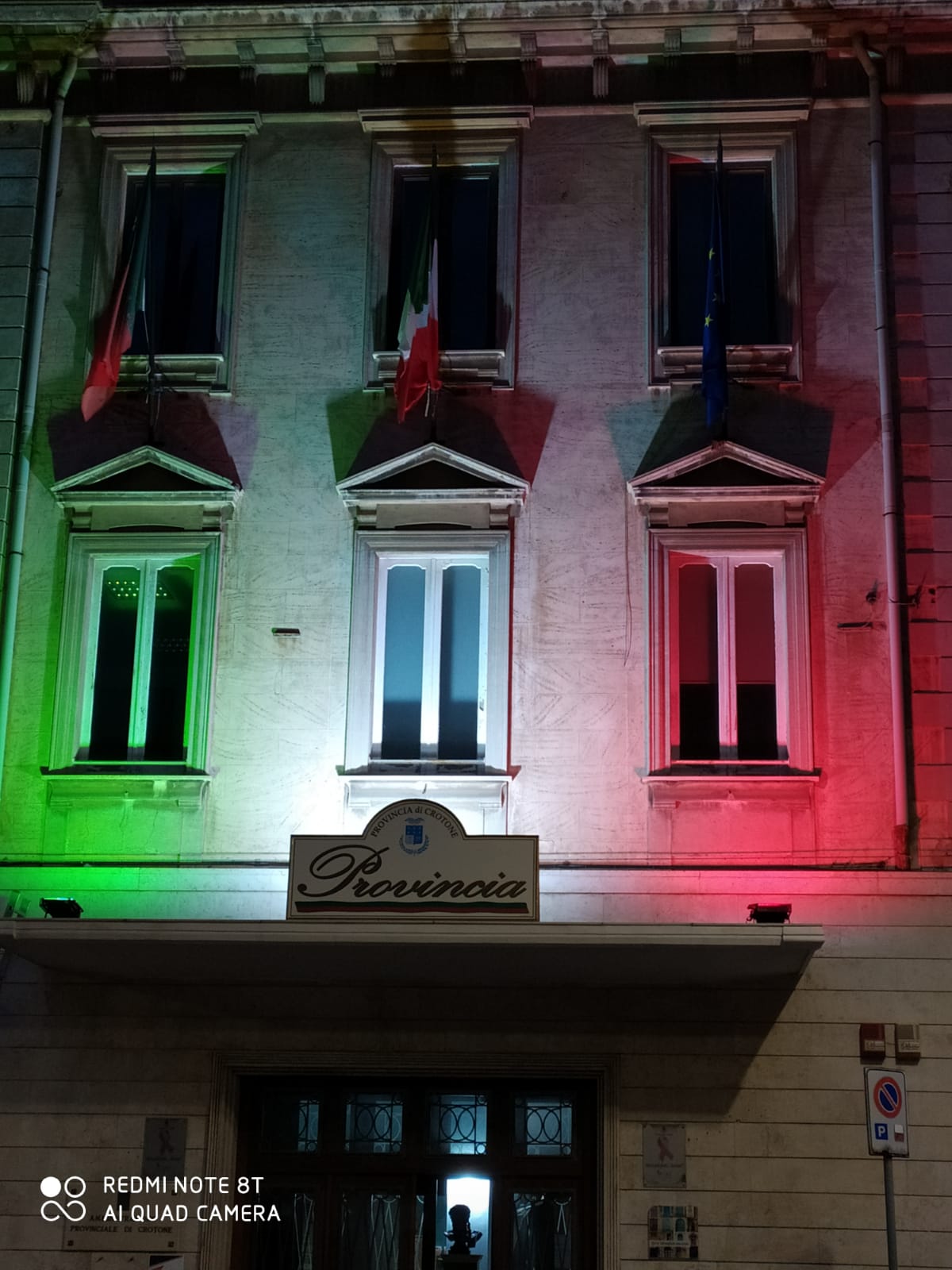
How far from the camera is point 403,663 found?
1519 cm

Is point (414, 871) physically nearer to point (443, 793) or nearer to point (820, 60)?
point (443, 793)

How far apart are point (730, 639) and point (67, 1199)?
7.62m

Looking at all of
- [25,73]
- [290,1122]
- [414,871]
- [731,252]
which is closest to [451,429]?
[731,252]

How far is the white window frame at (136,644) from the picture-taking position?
14.9 meters

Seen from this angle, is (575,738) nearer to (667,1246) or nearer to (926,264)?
(667,1246)

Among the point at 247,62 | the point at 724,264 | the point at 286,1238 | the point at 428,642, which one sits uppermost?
the point at 247,62

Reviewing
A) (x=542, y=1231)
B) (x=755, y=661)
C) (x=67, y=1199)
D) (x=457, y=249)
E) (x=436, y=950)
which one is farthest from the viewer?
(x=457, y=249)

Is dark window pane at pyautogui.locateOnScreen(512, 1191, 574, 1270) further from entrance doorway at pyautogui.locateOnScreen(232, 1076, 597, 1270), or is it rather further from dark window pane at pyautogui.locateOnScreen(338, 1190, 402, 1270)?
dark window pane at pyautogui.locateOnScreen(338, 1190, 402, 1270)

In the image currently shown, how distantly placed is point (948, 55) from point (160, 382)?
27.6 ft

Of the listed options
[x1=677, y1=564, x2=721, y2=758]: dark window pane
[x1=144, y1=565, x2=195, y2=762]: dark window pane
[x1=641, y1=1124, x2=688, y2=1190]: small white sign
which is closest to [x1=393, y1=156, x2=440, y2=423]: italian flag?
[x1=144, y1=565, x2=195, y2=762]: dark window pane

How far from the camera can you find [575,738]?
1467 cm

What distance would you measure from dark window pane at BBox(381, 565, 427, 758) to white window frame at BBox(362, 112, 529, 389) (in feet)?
6.58

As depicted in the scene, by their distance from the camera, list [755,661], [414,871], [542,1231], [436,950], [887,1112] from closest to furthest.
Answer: [436,950], [414,871], [887,1112], [542,1231], [755,661]

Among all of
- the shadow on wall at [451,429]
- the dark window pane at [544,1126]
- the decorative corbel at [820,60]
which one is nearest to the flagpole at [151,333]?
the shadow on wall at [451,429]
